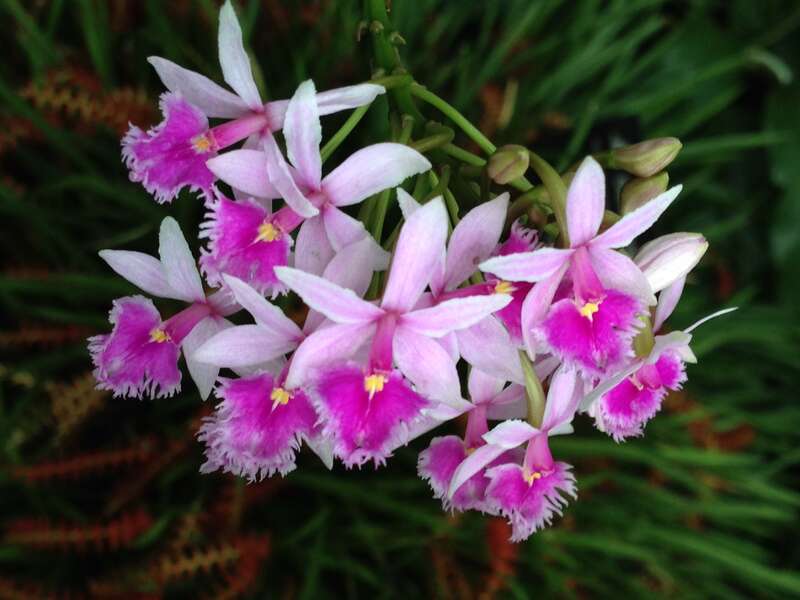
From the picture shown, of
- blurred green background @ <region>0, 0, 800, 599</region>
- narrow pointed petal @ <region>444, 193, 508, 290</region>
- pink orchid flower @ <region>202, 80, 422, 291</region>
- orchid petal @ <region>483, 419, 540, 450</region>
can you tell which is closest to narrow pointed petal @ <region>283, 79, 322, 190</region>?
pink orchid flower @ <region>202, 80, 422, 291</region>

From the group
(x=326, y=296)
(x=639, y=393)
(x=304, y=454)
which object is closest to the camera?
(x=326, y=296)

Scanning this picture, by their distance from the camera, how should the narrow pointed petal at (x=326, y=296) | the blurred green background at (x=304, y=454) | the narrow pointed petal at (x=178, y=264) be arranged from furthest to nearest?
the blurred green background at (x=304, y=454)
the narrow pointed petal at (x=178, y=264)
the narrow pointed petal at (x=326, y=296)

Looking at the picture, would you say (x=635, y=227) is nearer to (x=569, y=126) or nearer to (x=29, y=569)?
(x=569, y=126)

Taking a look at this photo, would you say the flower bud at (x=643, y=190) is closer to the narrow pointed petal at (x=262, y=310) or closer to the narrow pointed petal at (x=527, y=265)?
the narrow pointed petal at (x=527, y=265)

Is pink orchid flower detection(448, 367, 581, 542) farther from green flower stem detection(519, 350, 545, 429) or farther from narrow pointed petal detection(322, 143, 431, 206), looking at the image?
narrow pointed petal detection(322, 143, 431, 206)

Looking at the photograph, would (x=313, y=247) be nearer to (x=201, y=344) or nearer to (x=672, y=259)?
(x=201, y=344)

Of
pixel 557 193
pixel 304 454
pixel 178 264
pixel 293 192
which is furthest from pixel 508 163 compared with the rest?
pixel 304 454

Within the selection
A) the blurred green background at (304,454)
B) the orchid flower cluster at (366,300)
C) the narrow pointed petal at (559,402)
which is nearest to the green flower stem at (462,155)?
the orchid flower cluster at (366,300)
